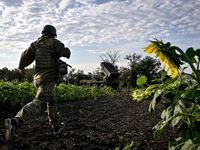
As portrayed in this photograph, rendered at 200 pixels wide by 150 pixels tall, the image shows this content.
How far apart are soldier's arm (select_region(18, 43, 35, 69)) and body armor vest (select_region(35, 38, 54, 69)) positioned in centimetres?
27

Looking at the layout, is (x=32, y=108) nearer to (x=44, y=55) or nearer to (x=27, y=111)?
(x=27, y=111)

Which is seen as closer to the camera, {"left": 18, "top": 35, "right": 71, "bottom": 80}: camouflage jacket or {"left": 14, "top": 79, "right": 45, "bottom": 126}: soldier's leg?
{"left": 14, "top": 79, "right": 45, "bottom": 126}: soldier's leg

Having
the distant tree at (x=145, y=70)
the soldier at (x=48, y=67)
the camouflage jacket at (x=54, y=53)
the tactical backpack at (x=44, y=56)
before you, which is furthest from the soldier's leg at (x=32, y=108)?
the distant tree at (x=145, y=70)

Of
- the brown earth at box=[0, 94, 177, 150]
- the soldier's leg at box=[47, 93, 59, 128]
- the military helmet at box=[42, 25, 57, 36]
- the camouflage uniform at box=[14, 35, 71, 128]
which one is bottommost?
the brown earth at box=[0, 94, 177, 150]

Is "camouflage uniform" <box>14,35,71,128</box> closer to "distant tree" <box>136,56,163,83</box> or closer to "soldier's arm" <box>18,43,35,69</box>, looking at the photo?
"soldier's arm" <box>18,43,35,69</box>

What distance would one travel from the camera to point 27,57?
3.21 m

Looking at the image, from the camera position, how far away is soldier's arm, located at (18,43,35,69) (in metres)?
3.16

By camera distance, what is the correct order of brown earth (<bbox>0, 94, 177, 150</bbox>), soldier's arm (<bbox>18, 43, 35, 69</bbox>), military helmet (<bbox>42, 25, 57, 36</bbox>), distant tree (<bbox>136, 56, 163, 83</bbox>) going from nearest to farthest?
brown earth (<bbox>0, 94, 177, 150</bbox>)
military helmet (<bbox>42, 25, 57, 36</bbox>)
soldier's arm (<bbox>18, 43, 35, 69</bbox>)
distant tree (<bbox>136, 56, 163, 83</bbox>)

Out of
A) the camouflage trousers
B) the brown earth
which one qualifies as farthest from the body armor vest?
the brown earth

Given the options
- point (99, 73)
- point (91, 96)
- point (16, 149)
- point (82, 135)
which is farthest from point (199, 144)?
point (99, 73)

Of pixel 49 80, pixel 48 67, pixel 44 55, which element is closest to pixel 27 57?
pixel 44 55

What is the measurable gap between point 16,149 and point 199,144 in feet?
7.29

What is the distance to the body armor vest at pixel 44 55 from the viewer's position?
9.55 ft

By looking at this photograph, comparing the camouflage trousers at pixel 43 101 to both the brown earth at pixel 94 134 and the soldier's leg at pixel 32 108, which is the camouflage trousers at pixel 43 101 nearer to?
the soldier's leg at pixel 32 108
